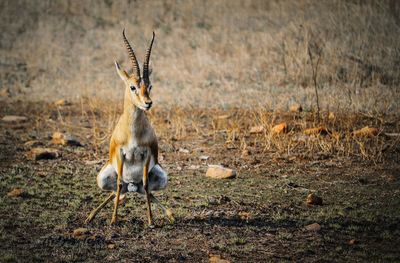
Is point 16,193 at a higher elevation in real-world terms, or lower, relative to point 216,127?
lower

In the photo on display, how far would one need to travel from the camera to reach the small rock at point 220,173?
8.80 meters

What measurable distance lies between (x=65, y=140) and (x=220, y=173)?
11.3ft

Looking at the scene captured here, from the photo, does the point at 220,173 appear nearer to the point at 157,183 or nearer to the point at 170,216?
the point at 157,183

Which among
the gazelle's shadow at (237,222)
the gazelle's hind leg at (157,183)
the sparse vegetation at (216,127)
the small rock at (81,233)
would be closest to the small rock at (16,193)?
the sparse vegetation at (216,127)

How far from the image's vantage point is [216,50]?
64.0 feet

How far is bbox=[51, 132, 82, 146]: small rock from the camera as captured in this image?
10.8 metres

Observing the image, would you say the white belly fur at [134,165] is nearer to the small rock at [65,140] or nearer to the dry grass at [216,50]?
the small rock at [65,140]

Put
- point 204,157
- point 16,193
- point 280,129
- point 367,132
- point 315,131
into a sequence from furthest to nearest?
point 280,129
point 315,131
point 367,132
point 204,157
point 16,193

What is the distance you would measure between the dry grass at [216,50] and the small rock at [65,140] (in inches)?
158

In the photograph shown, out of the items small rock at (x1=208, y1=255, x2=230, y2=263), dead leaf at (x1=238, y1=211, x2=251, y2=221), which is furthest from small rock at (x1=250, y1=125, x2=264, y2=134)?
small rock at (x1=208, y1=255, x2=230, y2=263)

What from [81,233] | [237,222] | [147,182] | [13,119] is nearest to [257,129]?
[237,222]

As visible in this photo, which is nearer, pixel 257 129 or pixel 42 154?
pixel 42 154

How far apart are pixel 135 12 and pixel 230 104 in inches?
451

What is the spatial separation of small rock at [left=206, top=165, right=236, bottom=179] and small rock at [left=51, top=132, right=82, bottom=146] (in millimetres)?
3134
